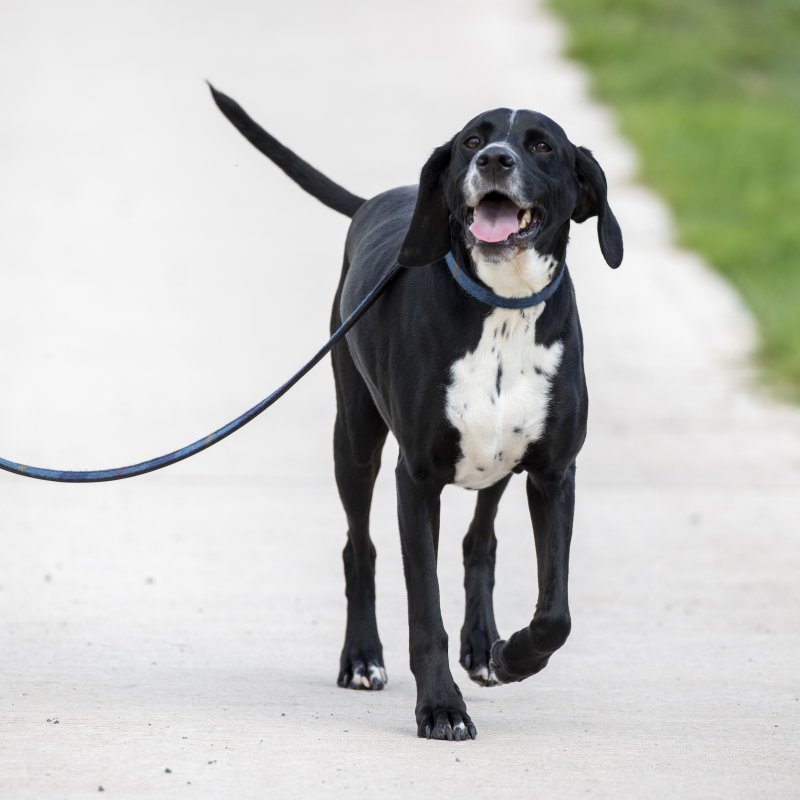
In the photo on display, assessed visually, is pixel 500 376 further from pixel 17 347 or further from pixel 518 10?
pixel 518 10

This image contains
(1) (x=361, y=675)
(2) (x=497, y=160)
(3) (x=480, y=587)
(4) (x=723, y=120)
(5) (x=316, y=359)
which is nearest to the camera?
(2) (x=497, y=160)

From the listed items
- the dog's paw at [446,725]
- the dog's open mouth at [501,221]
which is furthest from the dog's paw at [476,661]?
the dog's open mouth at [501,221]

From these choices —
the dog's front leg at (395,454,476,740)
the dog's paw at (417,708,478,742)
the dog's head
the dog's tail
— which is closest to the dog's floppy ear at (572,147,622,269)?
the dog's head

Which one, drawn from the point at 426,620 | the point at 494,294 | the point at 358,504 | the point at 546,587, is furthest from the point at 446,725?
the point at 358,504

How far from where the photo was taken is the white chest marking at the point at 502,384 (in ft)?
14.0

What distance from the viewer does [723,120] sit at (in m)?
14.9

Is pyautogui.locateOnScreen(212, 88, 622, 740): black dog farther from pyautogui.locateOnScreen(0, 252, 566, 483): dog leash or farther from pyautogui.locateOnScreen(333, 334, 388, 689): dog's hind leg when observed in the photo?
pyautogui.locateOnScreen(333, 334, 388, 689): dog's hind leg

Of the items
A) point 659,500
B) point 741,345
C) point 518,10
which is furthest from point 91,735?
point 518,10

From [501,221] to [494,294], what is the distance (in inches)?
7.6

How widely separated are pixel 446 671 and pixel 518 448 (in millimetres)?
577

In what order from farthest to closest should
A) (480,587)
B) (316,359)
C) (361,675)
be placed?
(480,587) → (361,675) → (316,359)

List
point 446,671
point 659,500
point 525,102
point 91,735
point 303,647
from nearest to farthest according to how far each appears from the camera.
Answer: point 91,735 → point 446,671 → point 303,647 → point 659,500 → point 525,102

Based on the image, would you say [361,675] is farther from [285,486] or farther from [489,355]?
[285,486]

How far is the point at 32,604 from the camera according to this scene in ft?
19.1
